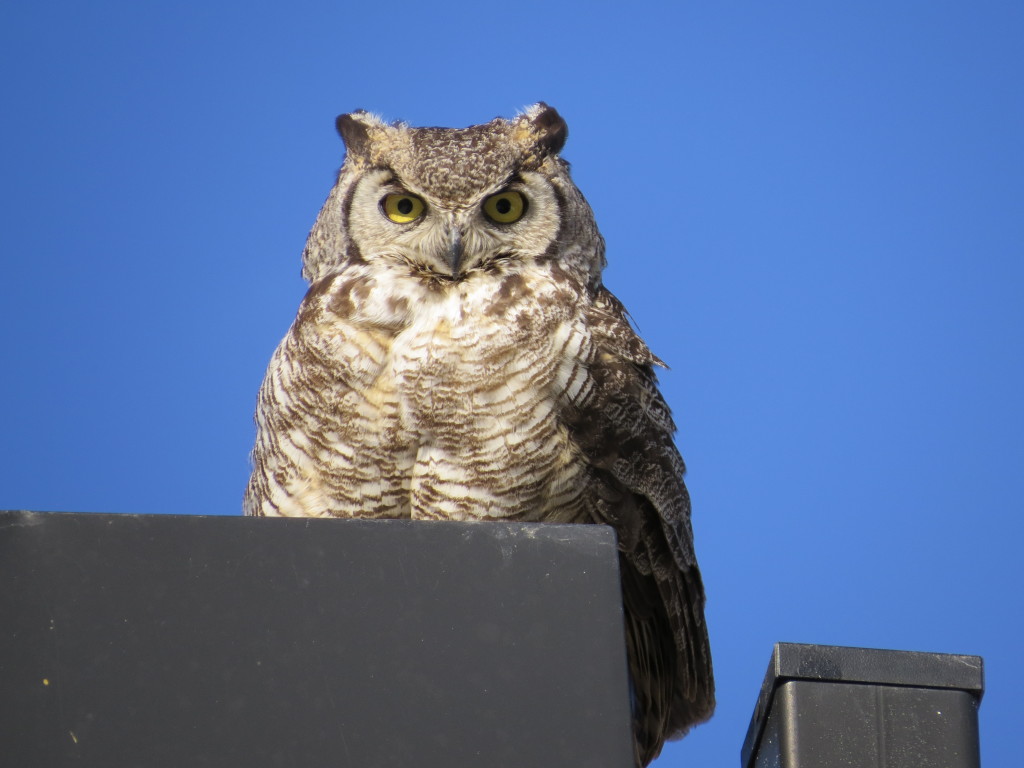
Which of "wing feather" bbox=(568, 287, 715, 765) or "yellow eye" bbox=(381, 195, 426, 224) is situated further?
"yellow eye" bbox=(381, 195, 426, 224)

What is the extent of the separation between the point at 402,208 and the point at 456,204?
132 mm

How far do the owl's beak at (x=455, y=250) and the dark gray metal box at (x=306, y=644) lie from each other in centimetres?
93

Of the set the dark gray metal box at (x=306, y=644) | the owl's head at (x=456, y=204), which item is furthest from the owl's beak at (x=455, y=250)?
the dark gray metal box at (x=306, y=644)

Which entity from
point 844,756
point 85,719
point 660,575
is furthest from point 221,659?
point 660,575

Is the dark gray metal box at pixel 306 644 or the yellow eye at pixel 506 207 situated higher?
the yellow eye at pixel 506 207

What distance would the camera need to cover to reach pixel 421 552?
133cm

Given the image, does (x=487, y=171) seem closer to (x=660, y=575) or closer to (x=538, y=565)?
(x=660, y=575)

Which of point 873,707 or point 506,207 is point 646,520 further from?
point 873,707

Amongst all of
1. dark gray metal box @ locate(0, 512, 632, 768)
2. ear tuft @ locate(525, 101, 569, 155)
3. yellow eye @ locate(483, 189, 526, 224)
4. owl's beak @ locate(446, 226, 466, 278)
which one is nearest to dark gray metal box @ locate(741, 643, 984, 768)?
dark gray metal box @ locate(0, 512, 632, 768)

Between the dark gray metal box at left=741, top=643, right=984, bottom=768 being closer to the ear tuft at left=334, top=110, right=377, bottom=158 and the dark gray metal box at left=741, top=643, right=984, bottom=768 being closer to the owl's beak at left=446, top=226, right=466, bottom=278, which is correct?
the owl's beak at left=446, top=226, right=466, bottom=278

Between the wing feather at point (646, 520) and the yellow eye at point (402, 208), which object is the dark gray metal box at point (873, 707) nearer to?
the wing feather at point (646, 520)

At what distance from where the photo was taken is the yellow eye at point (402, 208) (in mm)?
2309

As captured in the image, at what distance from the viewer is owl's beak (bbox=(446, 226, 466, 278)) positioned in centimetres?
221

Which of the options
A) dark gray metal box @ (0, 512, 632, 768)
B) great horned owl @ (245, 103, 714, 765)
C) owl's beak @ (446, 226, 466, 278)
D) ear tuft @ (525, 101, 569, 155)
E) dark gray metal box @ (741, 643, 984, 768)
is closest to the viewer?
dark gray metal box @ (0, 512, 632, 768)
